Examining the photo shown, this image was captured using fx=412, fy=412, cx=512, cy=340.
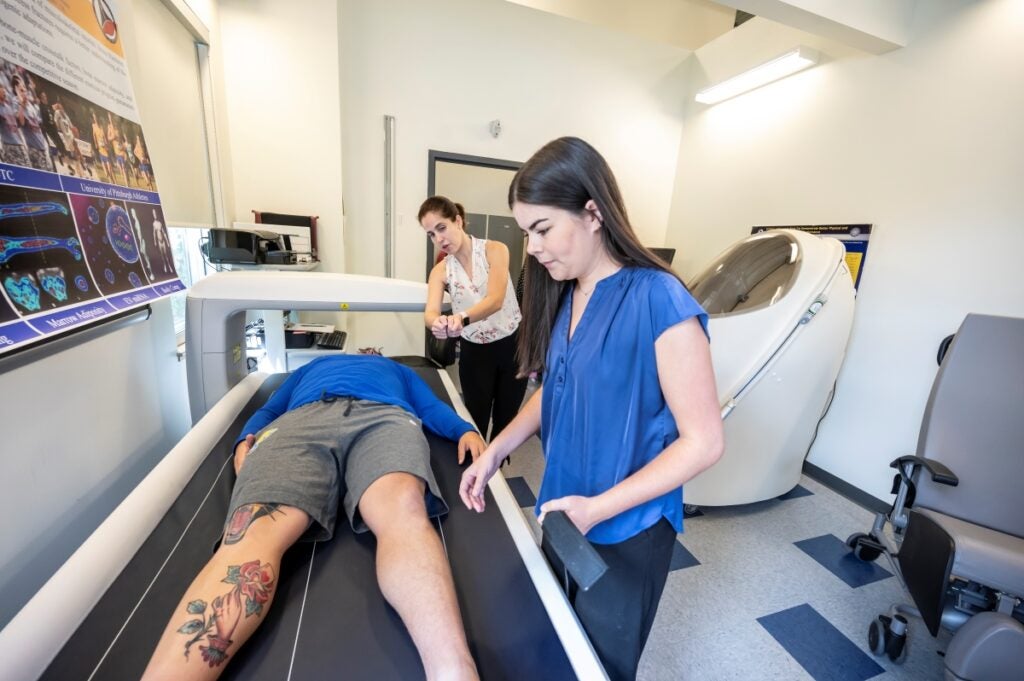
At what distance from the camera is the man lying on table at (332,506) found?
26.8 inches

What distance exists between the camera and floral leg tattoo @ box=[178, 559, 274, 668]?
656 mm

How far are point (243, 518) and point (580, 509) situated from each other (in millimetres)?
726

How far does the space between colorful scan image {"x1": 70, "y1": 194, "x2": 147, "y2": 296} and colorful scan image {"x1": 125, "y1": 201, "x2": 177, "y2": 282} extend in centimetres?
2

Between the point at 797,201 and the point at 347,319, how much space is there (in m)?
3.40

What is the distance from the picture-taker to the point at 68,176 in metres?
0.97

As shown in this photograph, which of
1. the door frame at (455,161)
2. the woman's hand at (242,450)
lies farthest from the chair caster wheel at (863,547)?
the door frame at (455,161)

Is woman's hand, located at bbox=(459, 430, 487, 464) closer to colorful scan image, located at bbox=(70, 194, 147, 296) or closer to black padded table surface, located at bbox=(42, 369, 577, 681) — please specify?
black padded table surface, located at bbox=(42, 369, 577, 681)

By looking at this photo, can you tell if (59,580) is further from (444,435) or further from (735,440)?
(735,440)

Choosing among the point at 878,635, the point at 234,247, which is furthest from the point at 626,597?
the point at 234,247

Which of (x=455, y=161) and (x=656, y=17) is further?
(x=656, y=17)

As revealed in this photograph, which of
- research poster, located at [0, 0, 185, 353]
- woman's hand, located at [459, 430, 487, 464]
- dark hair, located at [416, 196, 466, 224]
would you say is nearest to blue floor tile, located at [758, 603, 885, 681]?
woman's hand, located at [459, 430, 487, 464]

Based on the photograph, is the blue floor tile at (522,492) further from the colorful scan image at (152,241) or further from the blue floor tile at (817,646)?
the colorful scan image at (152,241)

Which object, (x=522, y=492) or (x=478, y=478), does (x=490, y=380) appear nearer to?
(x=522, y=492)

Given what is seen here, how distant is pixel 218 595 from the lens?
715mm
